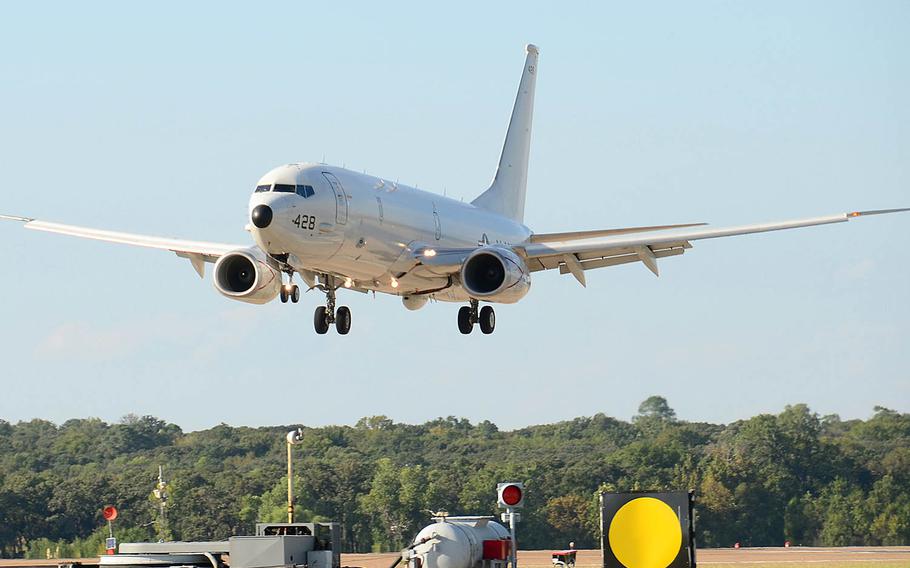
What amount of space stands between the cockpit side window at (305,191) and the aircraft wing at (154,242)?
178 inches

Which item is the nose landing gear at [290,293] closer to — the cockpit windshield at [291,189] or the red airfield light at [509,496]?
the cockpit windshield at [291,189]

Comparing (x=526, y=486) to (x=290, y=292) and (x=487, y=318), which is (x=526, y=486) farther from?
(x=290, y=292)

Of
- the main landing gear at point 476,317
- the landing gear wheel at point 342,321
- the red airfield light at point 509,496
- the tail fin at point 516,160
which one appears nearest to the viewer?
the red airfield light at point 509,496

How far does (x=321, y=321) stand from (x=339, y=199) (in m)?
6.39

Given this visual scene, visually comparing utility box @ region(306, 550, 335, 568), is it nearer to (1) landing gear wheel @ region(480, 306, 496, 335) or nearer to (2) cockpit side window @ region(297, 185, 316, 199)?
(2) cockpit side window @ region(297, 185, 316, 199)

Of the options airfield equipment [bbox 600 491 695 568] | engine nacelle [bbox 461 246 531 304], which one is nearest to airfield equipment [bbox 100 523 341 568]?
airfield equipment [bbox 600 491 695 568]

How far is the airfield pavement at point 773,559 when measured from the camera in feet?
180

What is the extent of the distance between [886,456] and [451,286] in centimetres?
4005

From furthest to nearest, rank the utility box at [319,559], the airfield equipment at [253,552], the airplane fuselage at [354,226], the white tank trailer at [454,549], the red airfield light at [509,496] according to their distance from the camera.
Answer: the airplane fuselage at [354,226]
the white tank trailer at [454,549]
the red airfield light at [509,496]
the utility box at [319,559]
the airfield equipment at [253,552]

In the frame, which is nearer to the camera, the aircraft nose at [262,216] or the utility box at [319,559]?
the utility box at [319,559]

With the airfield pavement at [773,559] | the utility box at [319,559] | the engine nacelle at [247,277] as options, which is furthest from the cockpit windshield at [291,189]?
the utility box at [319,559]

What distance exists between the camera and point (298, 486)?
254ft

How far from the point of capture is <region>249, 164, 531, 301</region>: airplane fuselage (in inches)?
1590

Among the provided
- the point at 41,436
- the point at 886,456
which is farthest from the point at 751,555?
the point at 41,436
